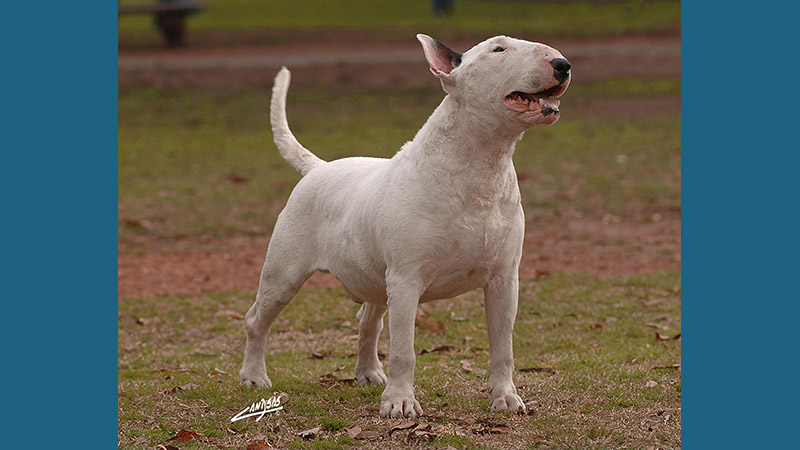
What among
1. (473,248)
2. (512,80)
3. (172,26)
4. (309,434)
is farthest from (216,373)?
(172,26)

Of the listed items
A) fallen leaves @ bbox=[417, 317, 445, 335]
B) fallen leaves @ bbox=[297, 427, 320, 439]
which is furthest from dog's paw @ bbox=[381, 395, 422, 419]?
fallen leaves @ bbox=[417, 317, 445, 335]

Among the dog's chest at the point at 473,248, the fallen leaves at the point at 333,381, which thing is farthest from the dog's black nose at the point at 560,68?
the fallen leaves at the point at 333,381

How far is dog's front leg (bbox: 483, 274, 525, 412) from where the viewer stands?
6.17 m

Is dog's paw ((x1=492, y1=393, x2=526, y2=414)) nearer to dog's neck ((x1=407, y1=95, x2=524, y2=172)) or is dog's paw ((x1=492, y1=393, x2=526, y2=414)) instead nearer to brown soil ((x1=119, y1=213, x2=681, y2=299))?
dog's neck ((x1=407, y1=95, x2=524, y2=172))

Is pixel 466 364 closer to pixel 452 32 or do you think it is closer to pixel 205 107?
pixel 205 107

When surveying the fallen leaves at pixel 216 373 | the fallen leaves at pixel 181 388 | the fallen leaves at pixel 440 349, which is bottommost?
the fallen leaves at pixel 440 349

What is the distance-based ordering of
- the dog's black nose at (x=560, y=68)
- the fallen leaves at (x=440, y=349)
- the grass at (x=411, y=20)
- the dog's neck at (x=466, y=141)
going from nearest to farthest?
the dog's black nose at (x=560, y=68) → the dog's neck at (x=466, y=141) → the fallen leaves at (x=440, y=349) → the grass at (x=411, y=20)

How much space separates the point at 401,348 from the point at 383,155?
10432 millimetres

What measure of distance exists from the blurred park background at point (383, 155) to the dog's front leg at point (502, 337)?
0.93 ft

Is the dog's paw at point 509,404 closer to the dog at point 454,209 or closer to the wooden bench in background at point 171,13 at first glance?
the dog at point 454,209

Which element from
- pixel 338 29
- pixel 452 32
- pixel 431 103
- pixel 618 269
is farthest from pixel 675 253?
pixel 338 29

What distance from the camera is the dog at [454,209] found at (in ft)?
18.7

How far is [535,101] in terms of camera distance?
18.6 ft

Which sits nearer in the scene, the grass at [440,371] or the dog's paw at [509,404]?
the grass at [440,371]
